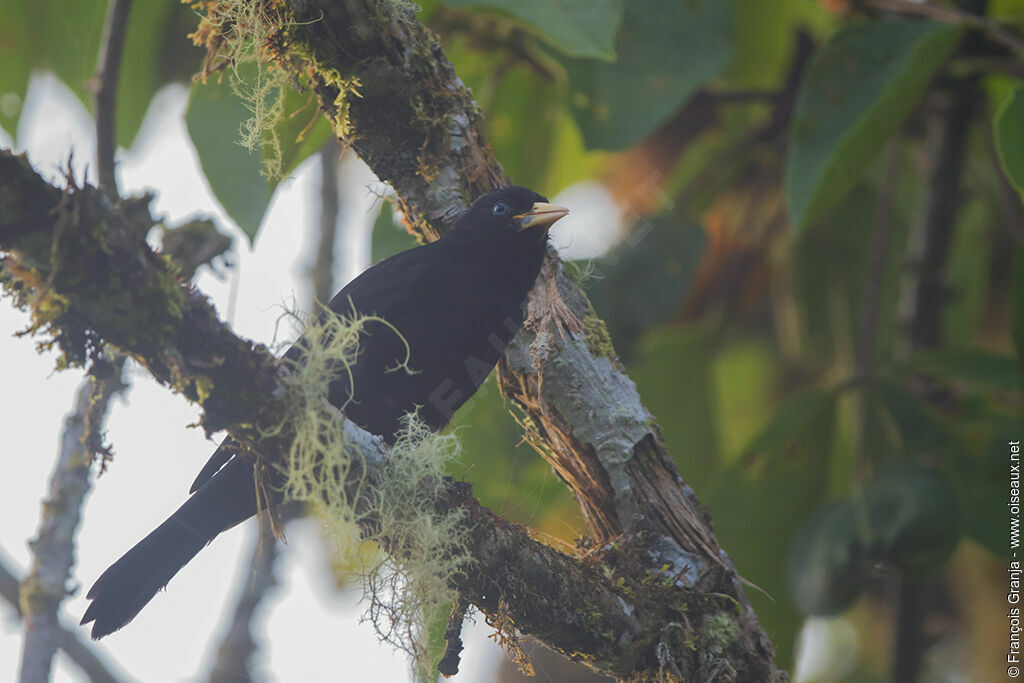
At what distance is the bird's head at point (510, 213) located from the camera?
7.86ft

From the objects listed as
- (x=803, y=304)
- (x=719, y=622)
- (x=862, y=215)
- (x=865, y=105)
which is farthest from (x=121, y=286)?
(x=862, y=215)

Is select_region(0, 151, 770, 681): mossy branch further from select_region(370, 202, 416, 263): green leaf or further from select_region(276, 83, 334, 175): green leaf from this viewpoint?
select_region(370, 202, 416, 263): green leaf

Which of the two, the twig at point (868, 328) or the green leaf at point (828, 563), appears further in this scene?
the twig at point (868, 328)

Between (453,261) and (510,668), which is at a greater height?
(453,261)

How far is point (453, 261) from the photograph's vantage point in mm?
2592

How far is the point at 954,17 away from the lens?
3158 mm

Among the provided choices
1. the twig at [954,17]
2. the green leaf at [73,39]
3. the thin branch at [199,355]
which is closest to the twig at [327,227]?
the green leaf at [73,39]

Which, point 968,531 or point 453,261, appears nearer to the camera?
point 453,261

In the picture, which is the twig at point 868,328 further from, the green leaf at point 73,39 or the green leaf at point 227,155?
the green leaf at point 73,39

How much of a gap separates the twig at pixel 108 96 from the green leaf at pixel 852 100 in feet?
6.27

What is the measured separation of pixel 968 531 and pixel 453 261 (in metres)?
2.09

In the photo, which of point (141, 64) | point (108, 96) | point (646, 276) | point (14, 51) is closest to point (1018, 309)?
point (646, 276)

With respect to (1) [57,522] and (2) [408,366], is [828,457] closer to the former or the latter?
(2) [408,366]

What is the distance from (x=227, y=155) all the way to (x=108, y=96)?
1.27 feet
